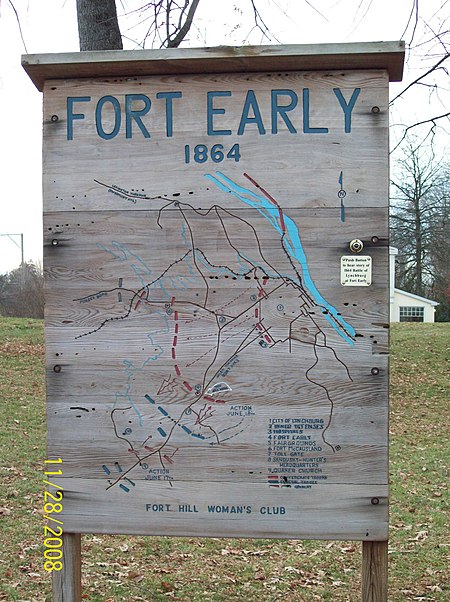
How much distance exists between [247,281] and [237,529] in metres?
1.01

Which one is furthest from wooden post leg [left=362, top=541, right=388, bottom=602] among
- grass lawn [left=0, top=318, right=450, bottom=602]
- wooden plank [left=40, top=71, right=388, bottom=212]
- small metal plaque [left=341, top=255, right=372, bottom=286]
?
grass lawn [left=0, top=318, right=450, bottom=602]

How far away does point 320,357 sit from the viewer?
2912 mm

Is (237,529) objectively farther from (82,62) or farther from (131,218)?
(82,62)

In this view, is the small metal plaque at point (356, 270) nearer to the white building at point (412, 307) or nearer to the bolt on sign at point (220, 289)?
the bolt on sign at point (220, 289)

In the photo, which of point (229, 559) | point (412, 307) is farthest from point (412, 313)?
point (229, 559)

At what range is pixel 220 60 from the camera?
114 inches

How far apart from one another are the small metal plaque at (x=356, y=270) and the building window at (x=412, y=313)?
33495mm

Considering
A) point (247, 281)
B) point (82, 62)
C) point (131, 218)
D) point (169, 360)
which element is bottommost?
point (169, 360)

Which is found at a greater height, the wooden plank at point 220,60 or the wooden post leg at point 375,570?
the wooden plank at point 220,60

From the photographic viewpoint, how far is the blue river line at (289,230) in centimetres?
291

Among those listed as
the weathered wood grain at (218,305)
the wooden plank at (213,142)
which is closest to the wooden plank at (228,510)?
the weathered wood grain at (218,305)

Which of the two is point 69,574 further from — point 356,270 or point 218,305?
point 356,270

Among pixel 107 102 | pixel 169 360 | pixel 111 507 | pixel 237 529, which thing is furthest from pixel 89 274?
pixel 237 529
